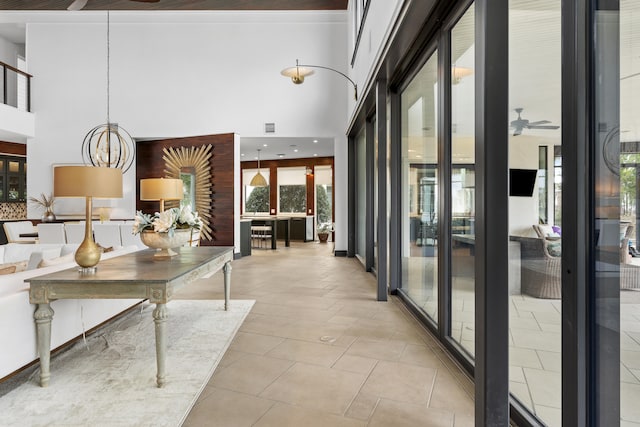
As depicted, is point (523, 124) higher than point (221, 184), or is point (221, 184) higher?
point (221, 184)

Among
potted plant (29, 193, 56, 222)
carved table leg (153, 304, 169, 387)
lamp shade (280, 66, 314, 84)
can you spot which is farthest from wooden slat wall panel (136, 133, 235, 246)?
carved table leg (153, 304, 169, 387)

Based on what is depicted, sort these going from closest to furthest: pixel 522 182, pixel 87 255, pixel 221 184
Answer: pixel 522 182 < pixel 87 255 < pixel 221 184

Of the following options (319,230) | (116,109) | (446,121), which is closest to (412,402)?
(446,121)

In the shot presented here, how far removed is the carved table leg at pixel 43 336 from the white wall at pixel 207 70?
6.59 meters

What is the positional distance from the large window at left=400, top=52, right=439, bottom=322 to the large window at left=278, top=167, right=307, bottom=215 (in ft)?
27.0

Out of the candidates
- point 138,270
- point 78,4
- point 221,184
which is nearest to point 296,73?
point 221,184

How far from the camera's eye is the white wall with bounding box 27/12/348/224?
8484 millimetres

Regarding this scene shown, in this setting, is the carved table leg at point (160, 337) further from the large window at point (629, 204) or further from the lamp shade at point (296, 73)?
the lamp shade at point (296, 73)

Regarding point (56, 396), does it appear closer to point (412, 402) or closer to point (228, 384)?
point (228, 384)

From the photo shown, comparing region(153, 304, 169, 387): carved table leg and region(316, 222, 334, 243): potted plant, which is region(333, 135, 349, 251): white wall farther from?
region(153, 304, 169, 387): carved table leg

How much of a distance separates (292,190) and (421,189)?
30.0 ft

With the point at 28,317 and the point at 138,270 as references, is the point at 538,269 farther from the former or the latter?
the point at 28,317

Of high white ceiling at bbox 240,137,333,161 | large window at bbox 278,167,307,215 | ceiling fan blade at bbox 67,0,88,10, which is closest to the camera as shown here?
ceiling fan blade at bbox 67,0,88,10

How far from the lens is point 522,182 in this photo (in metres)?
2.02
